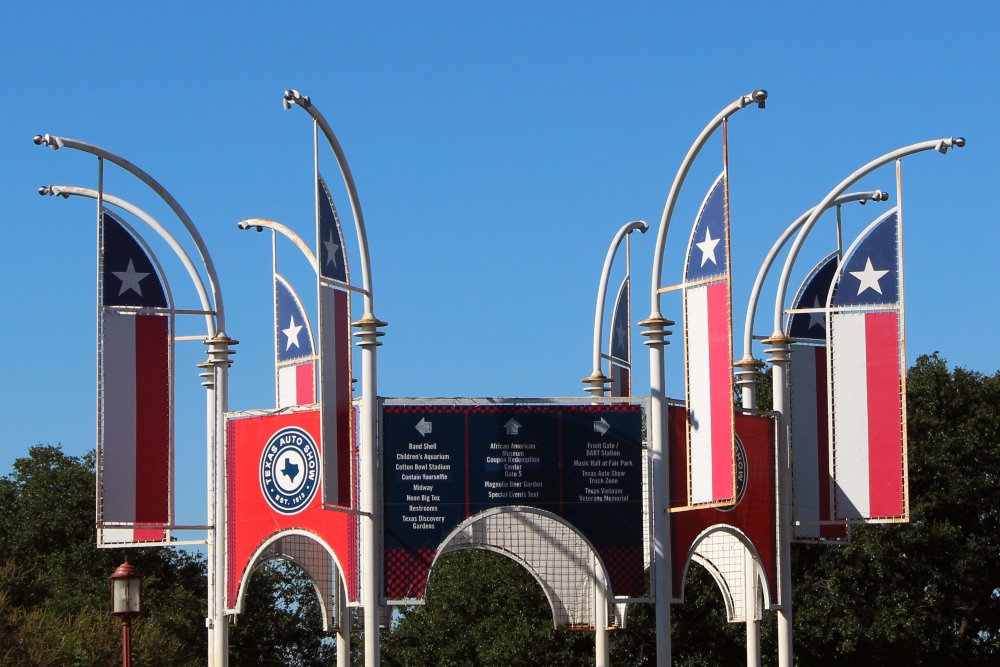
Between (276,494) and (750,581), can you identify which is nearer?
(276,494)

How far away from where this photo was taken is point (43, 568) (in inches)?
2557

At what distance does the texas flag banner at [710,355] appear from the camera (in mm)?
26797

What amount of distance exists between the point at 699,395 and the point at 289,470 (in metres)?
7.36

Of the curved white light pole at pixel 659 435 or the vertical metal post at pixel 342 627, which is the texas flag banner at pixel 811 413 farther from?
the vertical metal post at pixel 342 627

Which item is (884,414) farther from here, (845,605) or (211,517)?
(845,605)

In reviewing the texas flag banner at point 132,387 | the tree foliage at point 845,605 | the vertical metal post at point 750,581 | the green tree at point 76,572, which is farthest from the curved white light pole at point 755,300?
the green tree at point 76,572

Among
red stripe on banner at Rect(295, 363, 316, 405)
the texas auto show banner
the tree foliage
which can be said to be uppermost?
red stripe on banner at Rect(295, 363, 316, 405)

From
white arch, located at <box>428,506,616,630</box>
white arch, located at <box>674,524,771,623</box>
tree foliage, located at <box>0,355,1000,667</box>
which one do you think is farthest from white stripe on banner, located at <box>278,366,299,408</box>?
tree foliage, located at <box>0,355,1000,667</box>

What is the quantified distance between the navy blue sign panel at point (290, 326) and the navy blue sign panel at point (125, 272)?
3.27 meters

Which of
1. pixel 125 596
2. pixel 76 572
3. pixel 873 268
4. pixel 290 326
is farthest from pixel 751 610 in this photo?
pixel 76 572

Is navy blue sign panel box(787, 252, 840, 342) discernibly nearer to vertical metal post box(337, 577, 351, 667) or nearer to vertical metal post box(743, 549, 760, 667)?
vertical metal post box(743, 549, 760, 667)

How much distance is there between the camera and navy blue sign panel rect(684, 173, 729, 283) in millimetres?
26875

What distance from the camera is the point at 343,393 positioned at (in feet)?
86.6

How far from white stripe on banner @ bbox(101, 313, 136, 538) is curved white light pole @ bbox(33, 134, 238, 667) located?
1.52 metres
